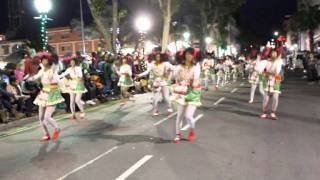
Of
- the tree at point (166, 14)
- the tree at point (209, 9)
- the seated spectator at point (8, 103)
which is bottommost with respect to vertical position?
the seated spectator at point (8, 103)

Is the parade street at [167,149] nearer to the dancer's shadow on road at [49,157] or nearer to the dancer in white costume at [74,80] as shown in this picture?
the dancer's shadow on road at [49,157]

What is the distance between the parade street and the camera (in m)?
8.03

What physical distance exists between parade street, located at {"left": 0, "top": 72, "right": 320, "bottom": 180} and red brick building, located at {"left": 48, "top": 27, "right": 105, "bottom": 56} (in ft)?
197

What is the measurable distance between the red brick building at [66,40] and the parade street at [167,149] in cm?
6010

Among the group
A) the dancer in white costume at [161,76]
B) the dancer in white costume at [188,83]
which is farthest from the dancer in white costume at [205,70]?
the dancer in white costume at [188,83]

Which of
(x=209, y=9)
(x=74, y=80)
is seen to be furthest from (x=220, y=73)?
(x=209, y=9)

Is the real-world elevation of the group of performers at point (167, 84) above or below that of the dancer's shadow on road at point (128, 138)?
above

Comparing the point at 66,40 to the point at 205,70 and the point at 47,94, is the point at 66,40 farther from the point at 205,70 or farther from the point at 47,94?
the point at 47,94

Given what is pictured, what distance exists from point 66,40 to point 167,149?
67.9 meters

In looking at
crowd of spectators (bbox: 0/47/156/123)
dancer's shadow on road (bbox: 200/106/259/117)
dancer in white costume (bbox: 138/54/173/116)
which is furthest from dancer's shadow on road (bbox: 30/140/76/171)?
dancer's shadow on road (bbox: 200/106/259/117)

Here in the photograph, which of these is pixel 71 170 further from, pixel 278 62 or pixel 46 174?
pixel 278 62

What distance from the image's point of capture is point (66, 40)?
7575 cm

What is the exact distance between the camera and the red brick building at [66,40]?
7400 centimetres

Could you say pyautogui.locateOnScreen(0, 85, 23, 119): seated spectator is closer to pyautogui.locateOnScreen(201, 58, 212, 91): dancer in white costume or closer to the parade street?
the parade street
